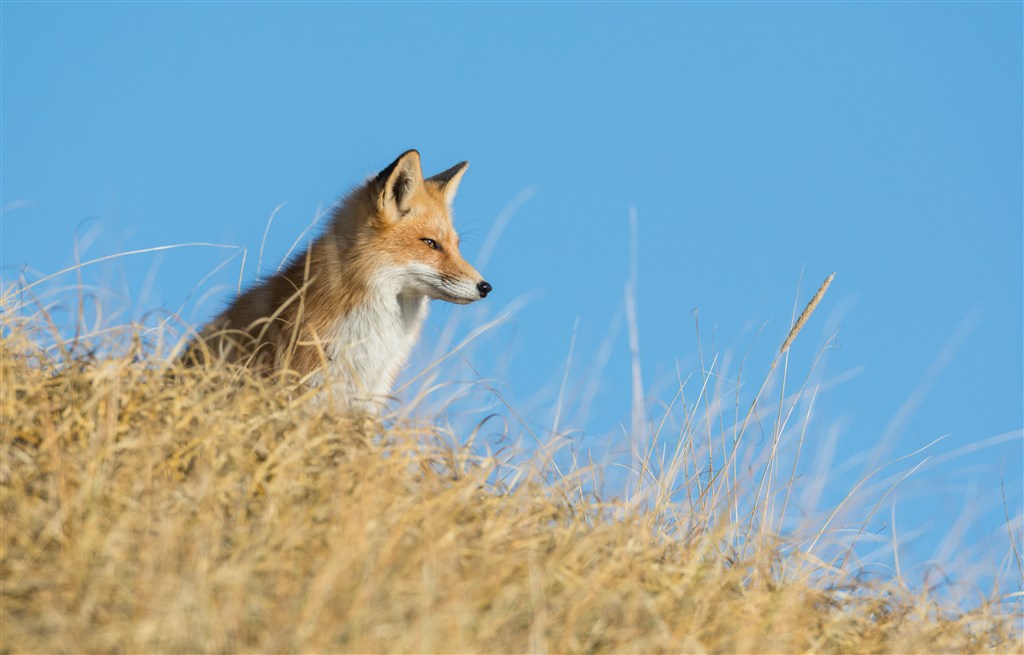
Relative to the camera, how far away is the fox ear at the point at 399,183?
21.6 feet

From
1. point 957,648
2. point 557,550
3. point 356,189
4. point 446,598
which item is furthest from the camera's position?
point 356,189

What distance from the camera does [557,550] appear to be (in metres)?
3.60

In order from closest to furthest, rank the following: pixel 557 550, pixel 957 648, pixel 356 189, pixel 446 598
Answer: pixel 446 598 < pixel 557 550 < pixel 957 648 < pixel 356 189

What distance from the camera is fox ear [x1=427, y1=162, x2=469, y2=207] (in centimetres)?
738

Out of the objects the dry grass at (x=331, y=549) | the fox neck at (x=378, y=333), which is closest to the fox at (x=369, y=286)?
the fox neck at (x=378, y=333)

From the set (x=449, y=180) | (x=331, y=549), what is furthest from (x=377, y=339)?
(x=331, y=549)

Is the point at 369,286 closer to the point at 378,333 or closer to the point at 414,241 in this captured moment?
the point at 378,333

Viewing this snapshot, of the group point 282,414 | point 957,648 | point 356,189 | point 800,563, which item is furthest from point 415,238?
point 957,648

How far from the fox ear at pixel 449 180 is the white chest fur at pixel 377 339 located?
1.05 metres

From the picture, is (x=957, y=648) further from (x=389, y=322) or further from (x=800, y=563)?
(x=389, y=322)

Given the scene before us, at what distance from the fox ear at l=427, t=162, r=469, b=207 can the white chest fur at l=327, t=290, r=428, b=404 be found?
105 cm

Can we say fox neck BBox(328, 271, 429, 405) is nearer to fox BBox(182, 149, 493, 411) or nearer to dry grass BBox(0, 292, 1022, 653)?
fox BBox(182, 149, 493, 411)

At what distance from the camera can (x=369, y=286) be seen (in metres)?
6.41

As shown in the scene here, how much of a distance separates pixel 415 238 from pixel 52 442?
11.1 ft
